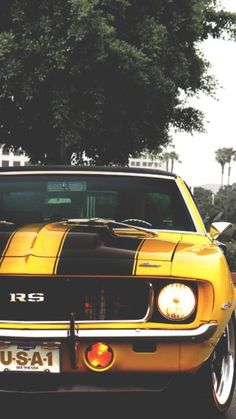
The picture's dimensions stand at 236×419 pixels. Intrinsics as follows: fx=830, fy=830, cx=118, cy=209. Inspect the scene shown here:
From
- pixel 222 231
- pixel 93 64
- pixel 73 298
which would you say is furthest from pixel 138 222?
pixel 93 64

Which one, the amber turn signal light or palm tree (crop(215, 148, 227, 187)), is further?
palm tree (crop(215, 148, 227, 187))

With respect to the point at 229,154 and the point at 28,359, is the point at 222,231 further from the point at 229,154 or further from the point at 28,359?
the point at 229,154

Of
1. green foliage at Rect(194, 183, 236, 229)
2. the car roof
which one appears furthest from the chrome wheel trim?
green foliage at Rect(194, 183, 236, 229)

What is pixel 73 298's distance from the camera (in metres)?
3.84

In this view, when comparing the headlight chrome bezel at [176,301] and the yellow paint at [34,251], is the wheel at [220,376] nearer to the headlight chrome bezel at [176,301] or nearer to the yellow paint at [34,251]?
the headlight chrome bezel at [176,301]

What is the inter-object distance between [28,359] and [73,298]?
343 mm

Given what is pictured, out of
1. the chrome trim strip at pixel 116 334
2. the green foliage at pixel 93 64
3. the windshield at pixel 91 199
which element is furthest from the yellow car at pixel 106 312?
the green foliage at pixel 93 64

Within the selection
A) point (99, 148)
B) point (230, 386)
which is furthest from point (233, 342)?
point (99, 148)

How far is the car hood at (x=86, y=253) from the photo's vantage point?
3826mm

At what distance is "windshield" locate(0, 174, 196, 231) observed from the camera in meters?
5.27

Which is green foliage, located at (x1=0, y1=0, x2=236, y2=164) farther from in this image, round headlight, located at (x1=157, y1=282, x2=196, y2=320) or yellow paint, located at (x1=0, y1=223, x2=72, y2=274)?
round headlight, located at (x1=157, y1=282, x2=196, y2=320)

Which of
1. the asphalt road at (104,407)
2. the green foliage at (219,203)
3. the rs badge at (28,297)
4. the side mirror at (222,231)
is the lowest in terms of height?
the green foliage at (219,203)

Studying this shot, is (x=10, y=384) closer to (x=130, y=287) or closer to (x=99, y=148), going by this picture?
(x=130, y=287)

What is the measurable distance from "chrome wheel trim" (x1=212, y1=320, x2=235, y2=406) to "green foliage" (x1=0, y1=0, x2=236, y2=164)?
617 inches
